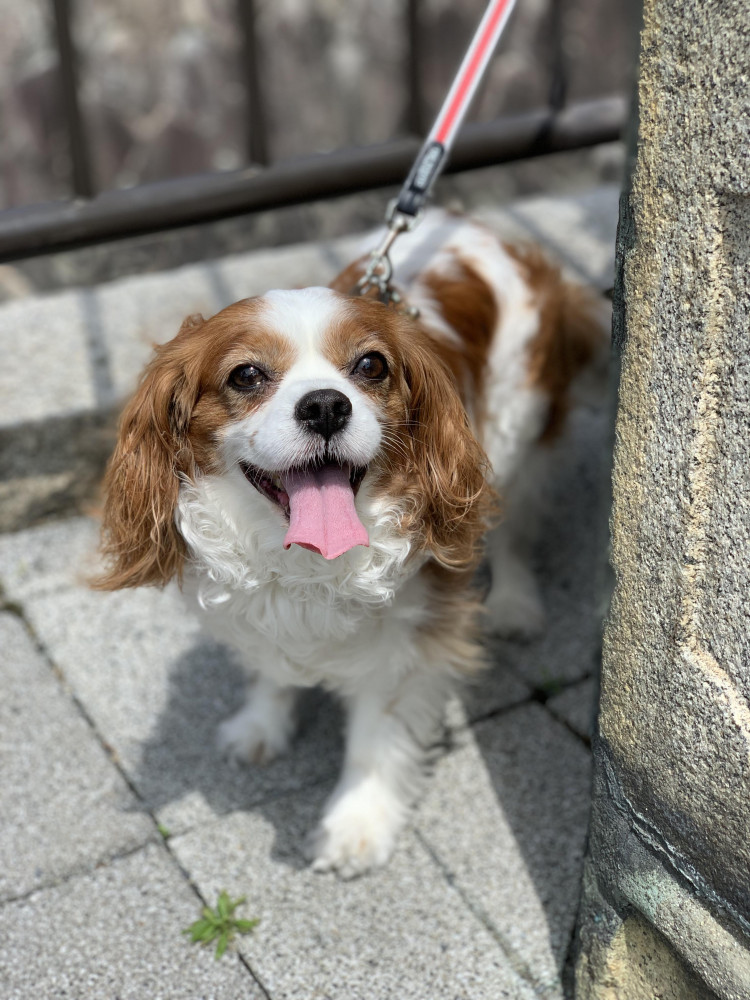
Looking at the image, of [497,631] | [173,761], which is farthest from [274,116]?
[173,761]

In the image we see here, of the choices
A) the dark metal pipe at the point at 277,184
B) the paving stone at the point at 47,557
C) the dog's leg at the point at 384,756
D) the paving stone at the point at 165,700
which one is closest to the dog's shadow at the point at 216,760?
the paving stone at the point at 165,700

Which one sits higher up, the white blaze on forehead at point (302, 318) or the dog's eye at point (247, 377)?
the white blaze on forehead at point (302, 318)

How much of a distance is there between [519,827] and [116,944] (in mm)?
922

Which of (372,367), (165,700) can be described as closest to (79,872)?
(165,700)

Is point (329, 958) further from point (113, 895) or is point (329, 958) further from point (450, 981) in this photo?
point (113, 895)

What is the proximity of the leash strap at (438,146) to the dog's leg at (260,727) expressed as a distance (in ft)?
3.38

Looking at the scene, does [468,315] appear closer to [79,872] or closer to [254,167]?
[254,167]

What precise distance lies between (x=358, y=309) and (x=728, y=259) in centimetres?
80

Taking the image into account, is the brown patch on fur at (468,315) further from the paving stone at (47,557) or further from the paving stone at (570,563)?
the paving stone at (47,557)

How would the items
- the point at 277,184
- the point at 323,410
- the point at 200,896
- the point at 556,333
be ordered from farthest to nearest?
1. the point at 277,184
2. the point at 556,333
3. the point at 200,896
4. the point at 323,410

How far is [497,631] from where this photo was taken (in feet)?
10.4

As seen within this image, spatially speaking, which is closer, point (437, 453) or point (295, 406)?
point (295, 406)

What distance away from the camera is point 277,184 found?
3.26 meters

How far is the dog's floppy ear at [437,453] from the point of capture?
7.08 feet
